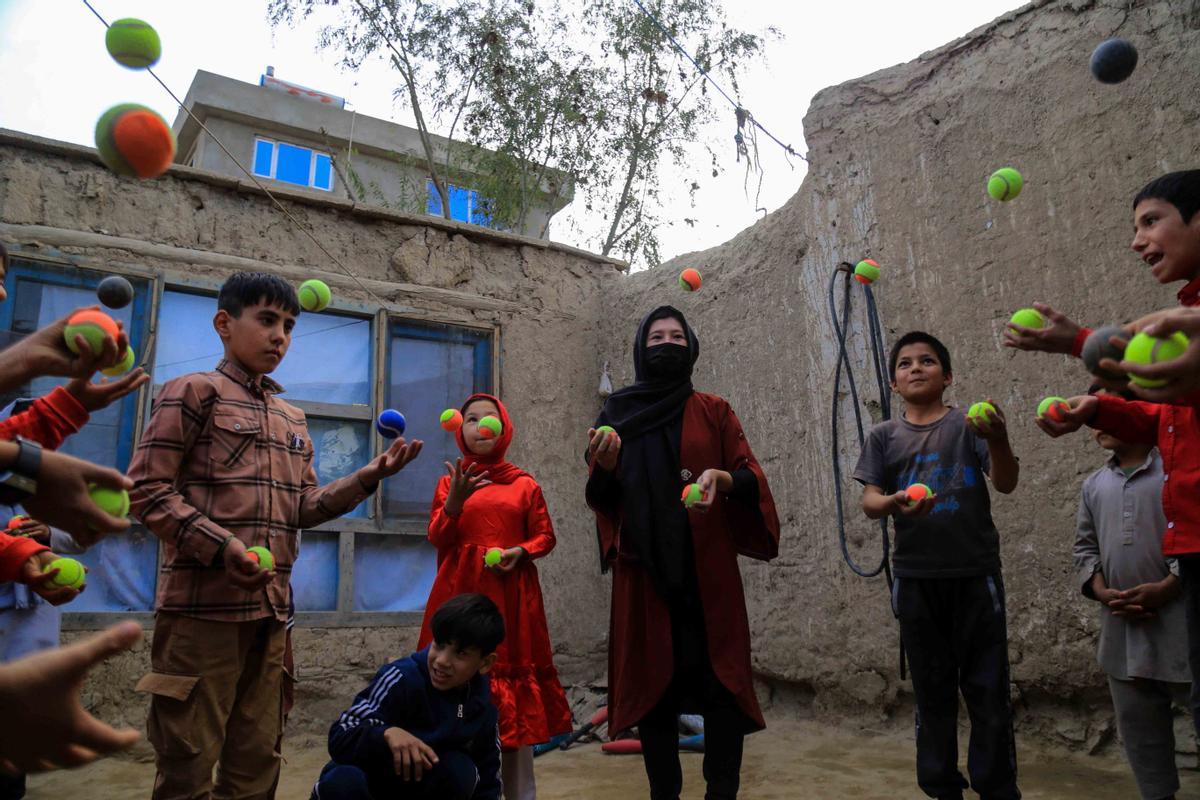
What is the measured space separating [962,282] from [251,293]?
10.7 feet

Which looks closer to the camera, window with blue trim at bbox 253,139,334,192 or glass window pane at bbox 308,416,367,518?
glass window pane at bbox 308,416,367,518

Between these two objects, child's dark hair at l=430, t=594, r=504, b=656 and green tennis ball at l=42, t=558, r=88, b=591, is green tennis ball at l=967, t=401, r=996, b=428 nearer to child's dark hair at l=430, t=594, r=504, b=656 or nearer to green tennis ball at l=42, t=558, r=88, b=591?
child's dark hair at l=430, t=594, r=504, b=656

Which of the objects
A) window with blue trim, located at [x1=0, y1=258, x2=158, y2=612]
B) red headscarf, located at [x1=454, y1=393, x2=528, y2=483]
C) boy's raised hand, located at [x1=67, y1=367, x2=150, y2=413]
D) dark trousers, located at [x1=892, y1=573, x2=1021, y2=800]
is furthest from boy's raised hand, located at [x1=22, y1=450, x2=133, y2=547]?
window with blue trim, located at [x1=0, y1=258, x2=158, y2=612]

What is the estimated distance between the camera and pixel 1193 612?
2.08m

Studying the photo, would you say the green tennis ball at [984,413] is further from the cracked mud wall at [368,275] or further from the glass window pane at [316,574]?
the glass window pane at [316,574]

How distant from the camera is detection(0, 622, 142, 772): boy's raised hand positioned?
1.13 metres

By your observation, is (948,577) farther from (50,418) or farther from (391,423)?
(50,418)

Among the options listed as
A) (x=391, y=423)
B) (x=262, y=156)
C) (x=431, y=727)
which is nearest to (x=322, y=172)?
(x=262, y=156)

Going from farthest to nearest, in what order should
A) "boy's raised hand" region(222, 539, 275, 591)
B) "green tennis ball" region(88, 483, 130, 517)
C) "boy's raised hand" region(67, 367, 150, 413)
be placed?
"boy's raised hand" region(222, 539, 275, 591) → "boy's raised hand" region(67, 367, 150, 413) → "green tennis ball" region(88, 483, 130, 517)

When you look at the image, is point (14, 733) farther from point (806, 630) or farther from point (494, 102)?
point (494, 102)

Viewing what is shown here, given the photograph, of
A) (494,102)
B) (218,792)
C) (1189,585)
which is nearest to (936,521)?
(1189,585)

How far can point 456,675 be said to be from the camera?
2.70 m

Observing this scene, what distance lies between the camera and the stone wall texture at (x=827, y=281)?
12.1ft

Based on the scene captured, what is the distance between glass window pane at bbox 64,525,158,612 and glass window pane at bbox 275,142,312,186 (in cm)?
1489
